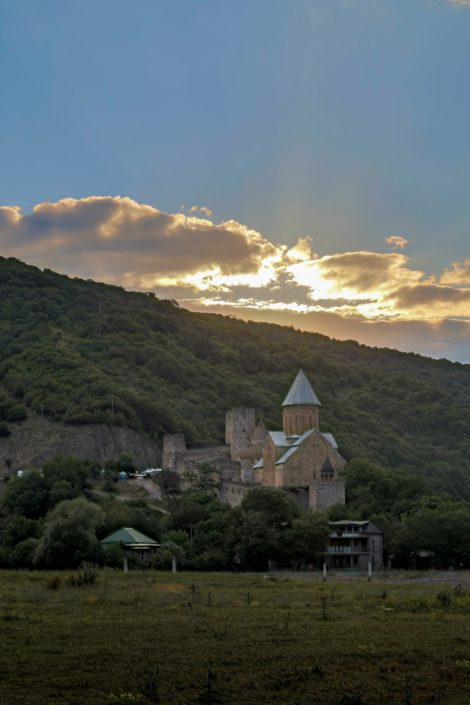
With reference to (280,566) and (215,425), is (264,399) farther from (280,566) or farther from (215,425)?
(280,566)

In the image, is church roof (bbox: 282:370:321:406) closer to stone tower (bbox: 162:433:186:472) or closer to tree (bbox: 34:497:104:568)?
stone tower (bbox: 162:433:186:472)

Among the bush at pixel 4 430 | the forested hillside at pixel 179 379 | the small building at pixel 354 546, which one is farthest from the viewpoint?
the forested hillside at pixel 179 379

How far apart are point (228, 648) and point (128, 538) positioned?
103 ft

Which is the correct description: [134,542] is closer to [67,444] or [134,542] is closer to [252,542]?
[252,542]

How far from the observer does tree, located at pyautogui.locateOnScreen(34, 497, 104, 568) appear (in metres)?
45.7

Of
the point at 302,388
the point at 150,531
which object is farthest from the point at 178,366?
the point at 150,531

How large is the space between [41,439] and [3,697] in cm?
6619

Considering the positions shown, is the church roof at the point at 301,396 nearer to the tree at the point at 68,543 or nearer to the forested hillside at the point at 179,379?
the forested hillside at the point at 179,379

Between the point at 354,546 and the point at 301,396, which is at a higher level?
the point at 301,396

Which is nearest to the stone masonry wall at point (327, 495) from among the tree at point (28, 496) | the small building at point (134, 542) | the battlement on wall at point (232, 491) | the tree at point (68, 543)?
the battlement on wall at point (232, 491)

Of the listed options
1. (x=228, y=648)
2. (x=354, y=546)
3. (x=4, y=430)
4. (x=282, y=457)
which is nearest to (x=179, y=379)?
(x=4, y=430)

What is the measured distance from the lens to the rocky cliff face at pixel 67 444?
79500 millimetres

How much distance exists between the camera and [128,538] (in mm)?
51406

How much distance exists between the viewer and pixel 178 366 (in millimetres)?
112375
